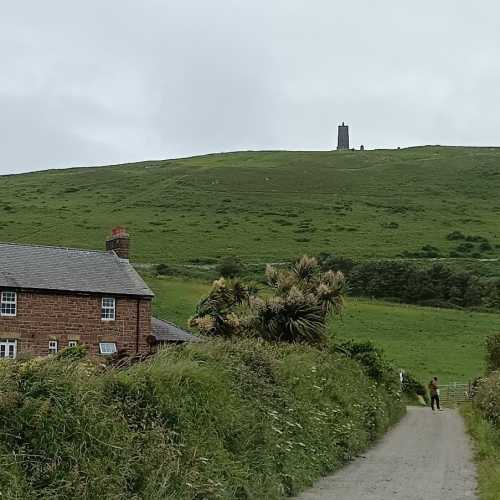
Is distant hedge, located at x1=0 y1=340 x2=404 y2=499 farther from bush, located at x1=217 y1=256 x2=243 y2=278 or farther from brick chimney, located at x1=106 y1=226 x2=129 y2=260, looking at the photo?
bush, located at x1=217 y1=256 x2=243 y2=278

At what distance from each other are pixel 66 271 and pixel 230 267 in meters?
37.5

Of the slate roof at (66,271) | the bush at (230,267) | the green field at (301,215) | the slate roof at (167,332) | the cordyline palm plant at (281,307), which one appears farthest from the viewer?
the bush at (230,267)

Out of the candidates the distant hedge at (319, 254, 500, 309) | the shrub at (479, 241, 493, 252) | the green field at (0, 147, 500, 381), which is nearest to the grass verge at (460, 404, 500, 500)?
the green field at (0, 147, 500, 381)

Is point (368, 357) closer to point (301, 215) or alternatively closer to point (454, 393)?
point (454, 393)

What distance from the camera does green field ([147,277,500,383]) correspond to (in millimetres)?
49875

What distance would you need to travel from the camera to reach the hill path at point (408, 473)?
12.4 m

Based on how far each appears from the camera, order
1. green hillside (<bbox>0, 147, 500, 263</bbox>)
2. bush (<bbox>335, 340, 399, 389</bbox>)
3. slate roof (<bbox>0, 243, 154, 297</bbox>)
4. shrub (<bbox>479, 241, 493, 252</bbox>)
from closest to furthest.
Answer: bush (<bbox>335, 340, 399, 389</bbox>) < slate roof (<bbox>0, 243, 154, 297</bbox>) < green hillside (<bbox>0, 147, 500, 263</bbox>) < shrub (<bbox>479, 241, 493, 252</bbox>)

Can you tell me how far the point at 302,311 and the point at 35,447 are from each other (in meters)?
18.3

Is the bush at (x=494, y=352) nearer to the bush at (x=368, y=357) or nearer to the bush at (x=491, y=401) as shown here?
the bush at (x=491, y=401)

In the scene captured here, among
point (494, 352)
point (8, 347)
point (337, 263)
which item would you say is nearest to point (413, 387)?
point (494, 352)

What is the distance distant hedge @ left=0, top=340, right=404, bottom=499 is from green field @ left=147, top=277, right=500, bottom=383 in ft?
114

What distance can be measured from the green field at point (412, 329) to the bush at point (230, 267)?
594cm

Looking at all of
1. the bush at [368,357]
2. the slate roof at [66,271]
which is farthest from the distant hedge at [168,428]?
the slate roof at [66,271]

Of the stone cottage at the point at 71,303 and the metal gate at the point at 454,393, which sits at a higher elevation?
the stone cottage at the point at 71,303
